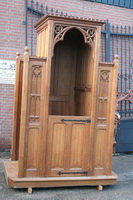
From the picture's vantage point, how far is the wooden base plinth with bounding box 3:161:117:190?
443 cm

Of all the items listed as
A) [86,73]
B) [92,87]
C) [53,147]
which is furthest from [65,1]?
[53,147]

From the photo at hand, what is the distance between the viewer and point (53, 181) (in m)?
4.54

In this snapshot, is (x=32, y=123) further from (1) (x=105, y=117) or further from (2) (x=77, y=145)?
(1) (x=105, y=117)

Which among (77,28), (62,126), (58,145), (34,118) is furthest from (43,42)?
(58,145)

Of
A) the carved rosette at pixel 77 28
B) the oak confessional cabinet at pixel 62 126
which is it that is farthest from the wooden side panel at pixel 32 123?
the carved rosette at pixel 77 28

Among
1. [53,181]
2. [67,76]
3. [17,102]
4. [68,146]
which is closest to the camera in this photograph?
[53,181]

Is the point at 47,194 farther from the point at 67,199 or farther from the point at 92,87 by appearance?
the point at 92,87

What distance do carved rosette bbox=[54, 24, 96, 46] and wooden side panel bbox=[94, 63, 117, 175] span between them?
1.49 feet

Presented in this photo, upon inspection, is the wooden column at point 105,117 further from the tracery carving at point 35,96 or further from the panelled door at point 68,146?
the tracery carving at point 35,96

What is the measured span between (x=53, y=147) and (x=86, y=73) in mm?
1450

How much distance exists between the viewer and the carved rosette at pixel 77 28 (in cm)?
451

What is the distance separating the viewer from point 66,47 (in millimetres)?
5777

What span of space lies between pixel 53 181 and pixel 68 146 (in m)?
0.58

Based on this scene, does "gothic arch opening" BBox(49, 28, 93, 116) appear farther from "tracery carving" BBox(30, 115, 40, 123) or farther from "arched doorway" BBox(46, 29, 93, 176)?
"tracery carving" BBox(30, 115, 40, 123)
